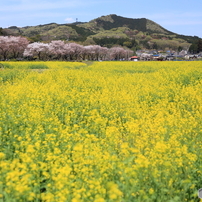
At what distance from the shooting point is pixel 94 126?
7.23 meters

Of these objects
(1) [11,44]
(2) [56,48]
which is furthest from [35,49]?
(2) [56,48]

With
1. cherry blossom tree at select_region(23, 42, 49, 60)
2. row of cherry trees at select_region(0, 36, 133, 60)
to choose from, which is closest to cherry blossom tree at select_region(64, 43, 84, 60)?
row of cherry trees at select_region(0, 36, 133, 60)

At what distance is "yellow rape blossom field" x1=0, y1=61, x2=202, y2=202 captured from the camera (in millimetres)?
3553

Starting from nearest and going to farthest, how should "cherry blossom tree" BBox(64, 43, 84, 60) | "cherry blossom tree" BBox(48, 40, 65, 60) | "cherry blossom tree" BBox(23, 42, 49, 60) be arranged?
"cherry blossom tree" BBox(23, 42, 49, 60)
"cherry blossom tree" BBox(48, 40, 65, 60)
"cherry blossom tree" BBox(64, 43, 84, 60)

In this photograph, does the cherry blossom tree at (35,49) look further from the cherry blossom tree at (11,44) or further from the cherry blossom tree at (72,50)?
the cherry blossom tree at (72,50)

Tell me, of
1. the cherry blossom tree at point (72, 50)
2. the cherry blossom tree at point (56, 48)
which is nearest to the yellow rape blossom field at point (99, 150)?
the cherry blossom tree at point (56, 48)

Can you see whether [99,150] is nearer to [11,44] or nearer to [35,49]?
[35,49]

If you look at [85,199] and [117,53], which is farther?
[117,53]

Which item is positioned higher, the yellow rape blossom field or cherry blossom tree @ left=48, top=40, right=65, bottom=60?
cherry blossom tree @ left=48, top=40, right=65, bottom=60

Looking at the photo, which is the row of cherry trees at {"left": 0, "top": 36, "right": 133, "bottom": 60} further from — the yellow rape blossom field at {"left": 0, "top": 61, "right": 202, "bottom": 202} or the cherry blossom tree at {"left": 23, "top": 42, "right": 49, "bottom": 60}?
the yellow rape blossom field at {"left": 0, "top": 61, "right": 202, "bottom": 202}

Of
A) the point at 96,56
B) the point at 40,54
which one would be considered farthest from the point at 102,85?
the point at 96,56

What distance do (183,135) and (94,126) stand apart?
102 inches

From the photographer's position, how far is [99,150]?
447cm

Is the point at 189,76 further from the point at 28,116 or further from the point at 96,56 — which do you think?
the point at 96,56
